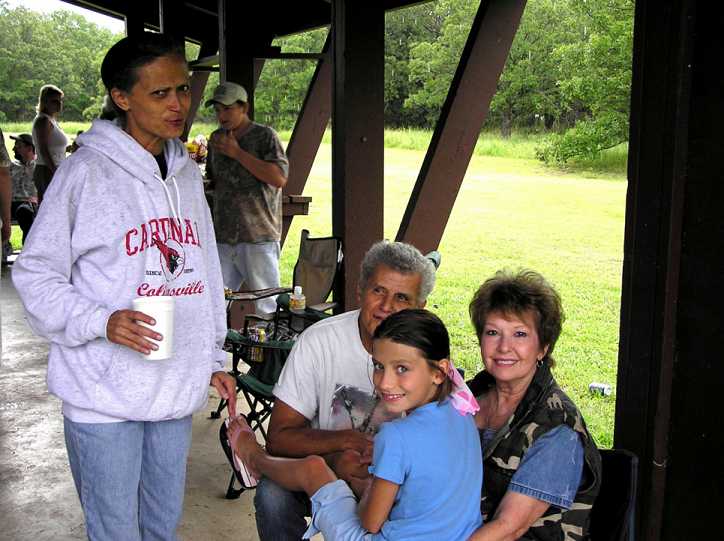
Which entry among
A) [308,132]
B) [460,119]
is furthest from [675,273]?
[308,132]

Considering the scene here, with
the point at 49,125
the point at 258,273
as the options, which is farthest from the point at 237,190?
the point at 49,125

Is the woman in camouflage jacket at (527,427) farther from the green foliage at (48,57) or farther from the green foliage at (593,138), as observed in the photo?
the green foliage at (48,57)

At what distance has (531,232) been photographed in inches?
443

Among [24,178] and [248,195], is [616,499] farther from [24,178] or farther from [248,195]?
[24,178]

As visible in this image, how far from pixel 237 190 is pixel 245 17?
2.21 meters

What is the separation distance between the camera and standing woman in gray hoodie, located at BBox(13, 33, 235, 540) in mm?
1647

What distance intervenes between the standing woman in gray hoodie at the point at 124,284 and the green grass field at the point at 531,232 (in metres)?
4.42

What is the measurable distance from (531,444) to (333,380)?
614 millimetres

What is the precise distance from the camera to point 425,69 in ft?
36.0

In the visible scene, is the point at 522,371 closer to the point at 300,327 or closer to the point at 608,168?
the point at 300,327

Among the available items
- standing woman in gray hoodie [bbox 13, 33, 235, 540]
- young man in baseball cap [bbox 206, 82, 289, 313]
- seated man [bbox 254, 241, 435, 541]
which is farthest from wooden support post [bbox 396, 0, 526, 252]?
standing woman in gray hoodie [bbox 13, 33, 235, 540]

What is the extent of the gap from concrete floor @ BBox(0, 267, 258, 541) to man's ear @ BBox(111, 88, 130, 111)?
168cm

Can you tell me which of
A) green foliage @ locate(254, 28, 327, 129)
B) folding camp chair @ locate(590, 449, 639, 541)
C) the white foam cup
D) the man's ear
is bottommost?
folding camp chair @ locate(590, 449, 639, 541)

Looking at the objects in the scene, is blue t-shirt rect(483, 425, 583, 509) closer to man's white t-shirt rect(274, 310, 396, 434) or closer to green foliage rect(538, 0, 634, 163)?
man's white t-shirt rect(274, 310, 396, 434)
